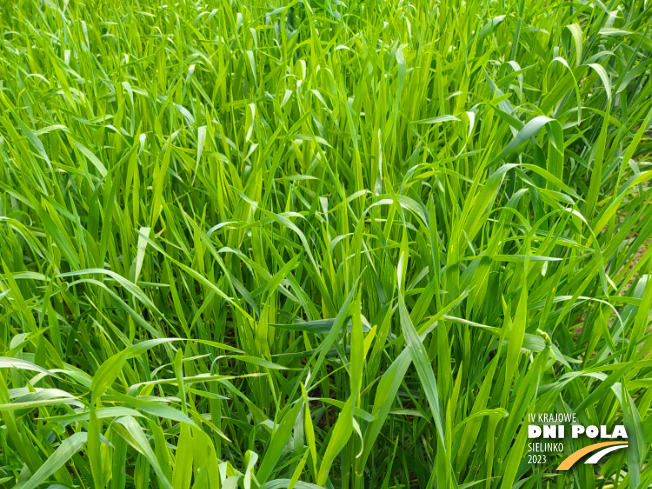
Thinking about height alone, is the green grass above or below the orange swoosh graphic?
above

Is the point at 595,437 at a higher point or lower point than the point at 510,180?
lower

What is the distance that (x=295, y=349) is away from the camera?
852 mm

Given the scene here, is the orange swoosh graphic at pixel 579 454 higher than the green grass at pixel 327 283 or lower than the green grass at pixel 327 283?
lower

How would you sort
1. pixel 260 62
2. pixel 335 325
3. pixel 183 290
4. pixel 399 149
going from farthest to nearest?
pixel 260 62 → pixel 399 149 → pixel 183 290 → pixel 335 325

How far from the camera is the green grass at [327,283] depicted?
0.58 m

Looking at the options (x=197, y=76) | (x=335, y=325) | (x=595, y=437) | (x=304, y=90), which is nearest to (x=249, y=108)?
(x=304, y=90)

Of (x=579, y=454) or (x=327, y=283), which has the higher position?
(x=327, y=283)

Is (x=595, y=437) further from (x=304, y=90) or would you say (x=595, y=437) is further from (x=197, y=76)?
(x=197, y=76)

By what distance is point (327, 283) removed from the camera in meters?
0.82

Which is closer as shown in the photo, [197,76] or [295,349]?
[295,349]

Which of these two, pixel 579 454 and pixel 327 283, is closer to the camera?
pixel 579 454

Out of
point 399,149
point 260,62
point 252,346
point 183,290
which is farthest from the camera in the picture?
point 260,62

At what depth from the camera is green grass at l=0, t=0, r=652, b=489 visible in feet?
1.90

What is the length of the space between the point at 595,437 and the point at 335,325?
13.8 inches
